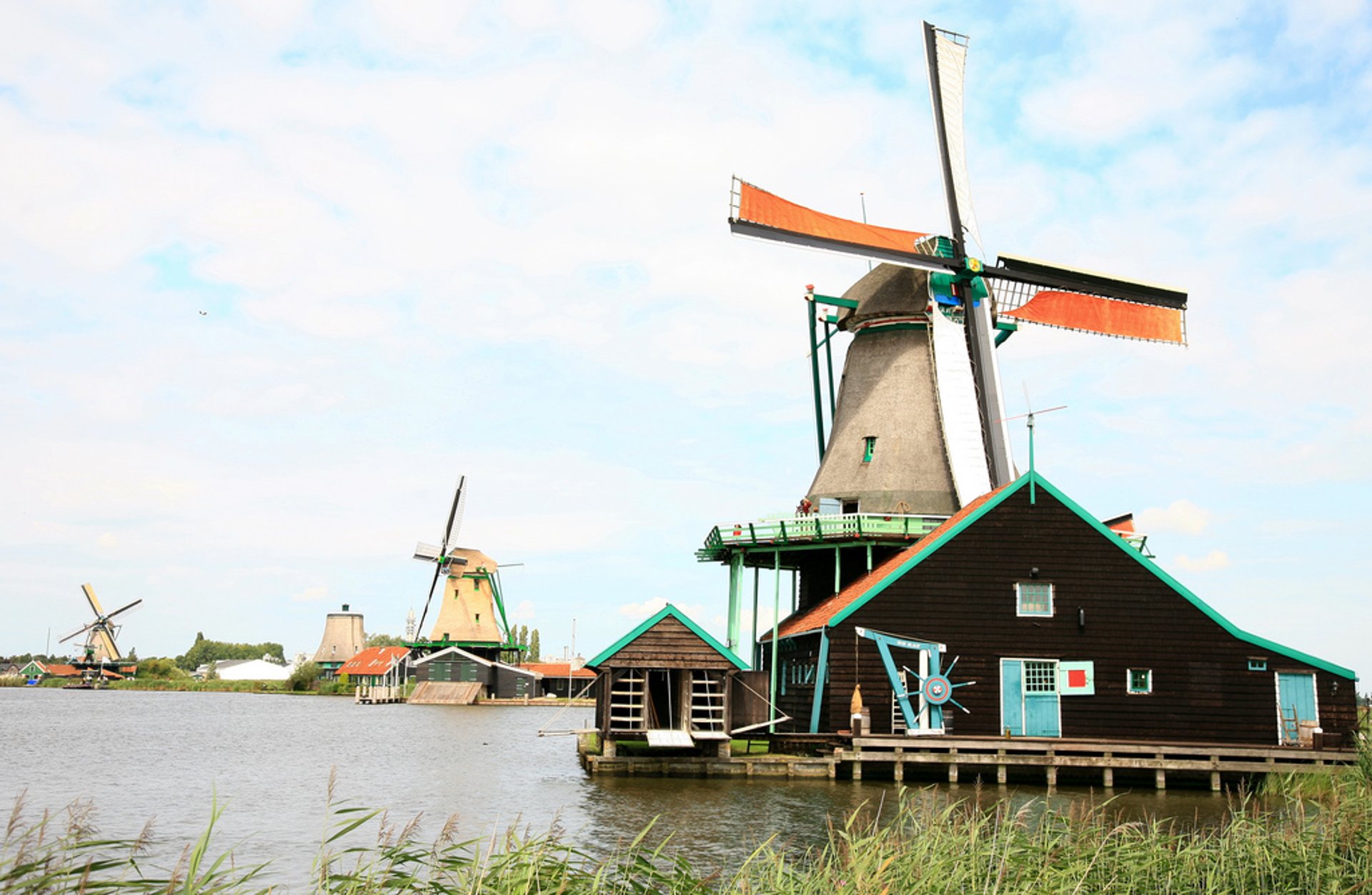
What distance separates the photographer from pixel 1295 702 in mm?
25406

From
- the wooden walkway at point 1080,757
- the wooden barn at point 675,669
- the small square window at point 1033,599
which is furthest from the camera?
the small square window at point 1033,599

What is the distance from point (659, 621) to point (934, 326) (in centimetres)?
1221

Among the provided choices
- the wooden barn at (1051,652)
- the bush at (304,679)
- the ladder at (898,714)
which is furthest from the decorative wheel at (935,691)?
the bush at (304,679)

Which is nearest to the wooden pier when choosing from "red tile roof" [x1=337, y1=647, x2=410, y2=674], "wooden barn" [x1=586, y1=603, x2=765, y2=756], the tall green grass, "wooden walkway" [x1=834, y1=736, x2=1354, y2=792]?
"wooden walkway" [x1=834, y1=736, x2=1354, y2=792]

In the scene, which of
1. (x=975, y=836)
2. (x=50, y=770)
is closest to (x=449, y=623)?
(x=50, y=770)

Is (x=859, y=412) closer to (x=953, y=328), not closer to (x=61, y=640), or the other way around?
(x=953, y=328)

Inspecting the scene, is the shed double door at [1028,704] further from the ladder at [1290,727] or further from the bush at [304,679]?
the bush at [304,679]

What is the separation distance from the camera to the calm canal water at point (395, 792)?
15664 millimetres

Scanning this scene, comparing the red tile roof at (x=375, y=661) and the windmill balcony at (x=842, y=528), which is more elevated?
the windmill balcony at (x=842, y=528)

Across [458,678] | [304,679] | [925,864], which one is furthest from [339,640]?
[925,864]

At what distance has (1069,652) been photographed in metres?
25.4

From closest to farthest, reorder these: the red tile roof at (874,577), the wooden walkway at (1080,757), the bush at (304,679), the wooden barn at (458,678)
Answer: the wooden walkway at (1080,757), the red tile roof at (874,577), the wooden barn at (458,678), the bush at (304,679)

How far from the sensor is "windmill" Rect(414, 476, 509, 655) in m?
77.8

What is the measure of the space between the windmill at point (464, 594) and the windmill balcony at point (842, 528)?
5147 centimetres
